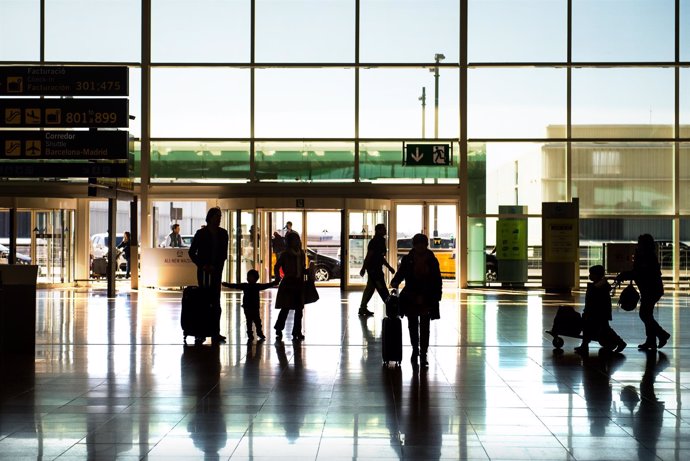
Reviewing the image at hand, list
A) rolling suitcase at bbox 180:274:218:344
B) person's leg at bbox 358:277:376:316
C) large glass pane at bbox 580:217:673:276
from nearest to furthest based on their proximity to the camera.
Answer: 1. rolling suitcase at bbox 180:274:218:344
2. person's leg at bbox 358:277:376:316
3. large glass pane at bbox 580:217:673:276

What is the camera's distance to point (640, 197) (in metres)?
25.0

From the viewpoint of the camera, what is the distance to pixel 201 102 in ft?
80.4

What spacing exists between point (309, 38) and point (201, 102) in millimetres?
3113

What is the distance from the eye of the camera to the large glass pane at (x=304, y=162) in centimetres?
2434

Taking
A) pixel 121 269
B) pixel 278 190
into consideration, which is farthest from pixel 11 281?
pixel 121 269

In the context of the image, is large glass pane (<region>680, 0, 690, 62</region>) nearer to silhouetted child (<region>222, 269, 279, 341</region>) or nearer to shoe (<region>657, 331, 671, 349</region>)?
shoe (<region>657, 331, 671, 349</region>)

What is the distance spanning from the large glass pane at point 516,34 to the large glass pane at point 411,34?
1.56ft

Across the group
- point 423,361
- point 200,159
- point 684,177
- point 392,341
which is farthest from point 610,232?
point 392,341

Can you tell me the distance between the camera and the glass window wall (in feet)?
80.7

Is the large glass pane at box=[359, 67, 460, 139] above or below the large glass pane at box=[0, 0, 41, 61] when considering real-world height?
below

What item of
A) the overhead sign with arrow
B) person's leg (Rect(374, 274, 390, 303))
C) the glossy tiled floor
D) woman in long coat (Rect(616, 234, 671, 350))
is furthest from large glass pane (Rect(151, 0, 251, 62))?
woman in long coat (Rect(616, 234, 671, 350))

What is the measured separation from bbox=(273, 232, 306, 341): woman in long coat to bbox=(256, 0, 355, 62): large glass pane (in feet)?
41.7

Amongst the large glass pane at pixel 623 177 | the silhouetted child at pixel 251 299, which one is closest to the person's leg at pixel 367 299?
the silhouetted child at pixel 251 299

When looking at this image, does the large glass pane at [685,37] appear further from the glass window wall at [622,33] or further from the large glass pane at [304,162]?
the large glass pane at [304,162]
